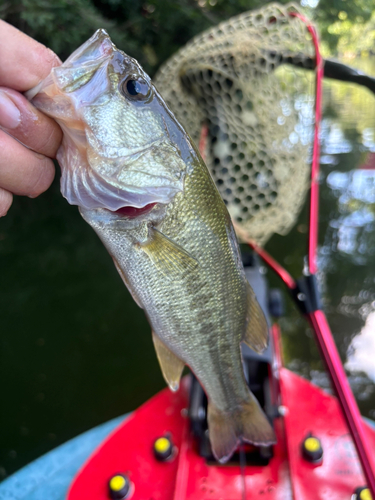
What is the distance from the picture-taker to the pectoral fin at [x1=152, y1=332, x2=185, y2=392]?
1.39 meters

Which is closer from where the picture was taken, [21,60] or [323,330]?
[21,60]

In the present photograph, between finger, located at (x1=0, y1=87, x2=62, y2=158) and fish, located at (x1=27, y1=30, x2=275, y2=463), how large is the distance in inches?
1.3

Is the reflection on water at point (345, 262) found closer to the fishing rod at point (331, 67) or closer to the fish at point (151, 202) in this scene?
the fishing rod at point (331, 67)

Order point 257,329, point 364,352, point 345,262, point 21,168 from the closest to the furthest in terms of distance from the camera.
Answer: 1. point 21,168
2. point 257,329
3. point 364,352
4. point 345,262

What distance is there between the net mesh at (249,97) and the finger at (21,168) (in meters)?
1.88

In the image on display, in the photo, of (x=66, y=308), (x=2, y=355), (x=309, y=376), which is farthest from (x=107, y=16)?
(x=309, y=376)

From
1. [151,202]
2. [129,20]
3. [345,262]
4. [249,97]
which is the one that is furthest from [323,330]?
[129,20]

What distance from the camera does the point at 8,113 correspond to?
960 millimetres

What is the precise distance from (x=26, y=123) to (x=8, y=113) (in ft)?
0.17

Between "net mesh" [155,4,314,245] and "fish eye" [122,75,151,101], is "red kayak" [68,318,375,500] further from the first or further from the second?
"fish eye" [122,75,151,101]

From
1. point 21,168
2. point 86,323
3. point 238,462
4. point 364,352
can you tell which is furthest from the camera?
point 86,323

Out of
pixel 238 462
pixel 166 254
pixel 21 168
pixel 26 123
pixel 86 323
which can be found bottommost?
pixel 86 323

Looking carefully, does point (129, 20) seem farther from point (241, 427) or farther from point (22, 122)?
point (241, 427)

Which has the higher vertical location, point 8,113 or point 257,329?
point 8,113
